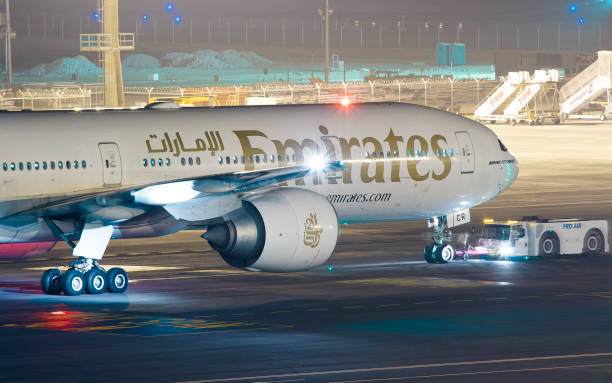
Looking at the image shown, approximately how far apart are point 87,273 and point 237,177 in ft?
16.4

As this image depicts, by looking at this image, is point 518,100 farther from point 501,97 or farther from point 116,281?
point 116,281

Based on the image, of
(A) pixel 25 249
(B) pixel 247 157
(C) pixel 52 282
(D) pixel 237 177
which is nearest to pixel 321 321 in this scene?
(D) pixel 237 177

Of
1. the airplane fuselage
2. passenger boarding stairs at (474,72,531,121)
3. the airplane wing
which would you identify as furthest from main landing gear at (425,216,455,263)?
passenger boarding stairs at (474,72,531,121)

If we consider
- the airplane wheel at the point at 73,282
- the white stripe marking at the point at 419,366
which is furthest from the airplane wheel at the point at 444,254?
the white stripe marking at the point at 419,366

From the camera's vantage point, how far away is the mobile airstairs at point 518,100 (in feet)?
374

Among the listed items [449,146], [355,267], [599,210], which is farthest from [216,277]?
[599,210]

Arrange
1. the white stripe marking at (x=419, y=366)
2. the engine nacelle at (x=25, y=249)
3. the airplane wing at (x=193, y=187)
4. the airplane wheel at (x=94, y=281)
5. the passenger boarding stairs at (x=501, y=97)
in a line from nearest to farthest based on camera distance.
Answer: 1. the white stripe marking at (x=419, y=366)
2. the airplane wing at (x=193, y=187)
3. the airplane wheel at (x=94, y=281)
4. the engine nacelle at (x=25, y=249)
5. the passenger boarding stairs at (x=501, y=97)

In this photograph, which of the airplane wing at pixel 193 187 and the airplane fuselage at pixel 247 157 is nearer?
the airplane wing at pixel 193 187

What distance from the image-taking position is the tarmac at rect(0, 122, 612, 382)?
78.9ft

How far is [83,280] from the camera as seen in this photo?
33500mm

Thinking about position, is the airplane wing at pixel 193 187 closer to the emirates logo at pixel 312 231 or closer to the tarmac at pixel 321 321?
the emirates logo at pixel 312 231

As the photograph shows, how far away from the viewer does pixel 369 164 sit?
39031mm

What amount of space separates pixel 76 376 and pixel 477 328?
9891mm

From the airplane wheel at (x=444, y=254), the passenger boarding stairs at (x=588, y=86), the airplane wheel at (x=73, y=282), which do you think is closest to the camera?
the airplane wheel at (x=73, y=282)
